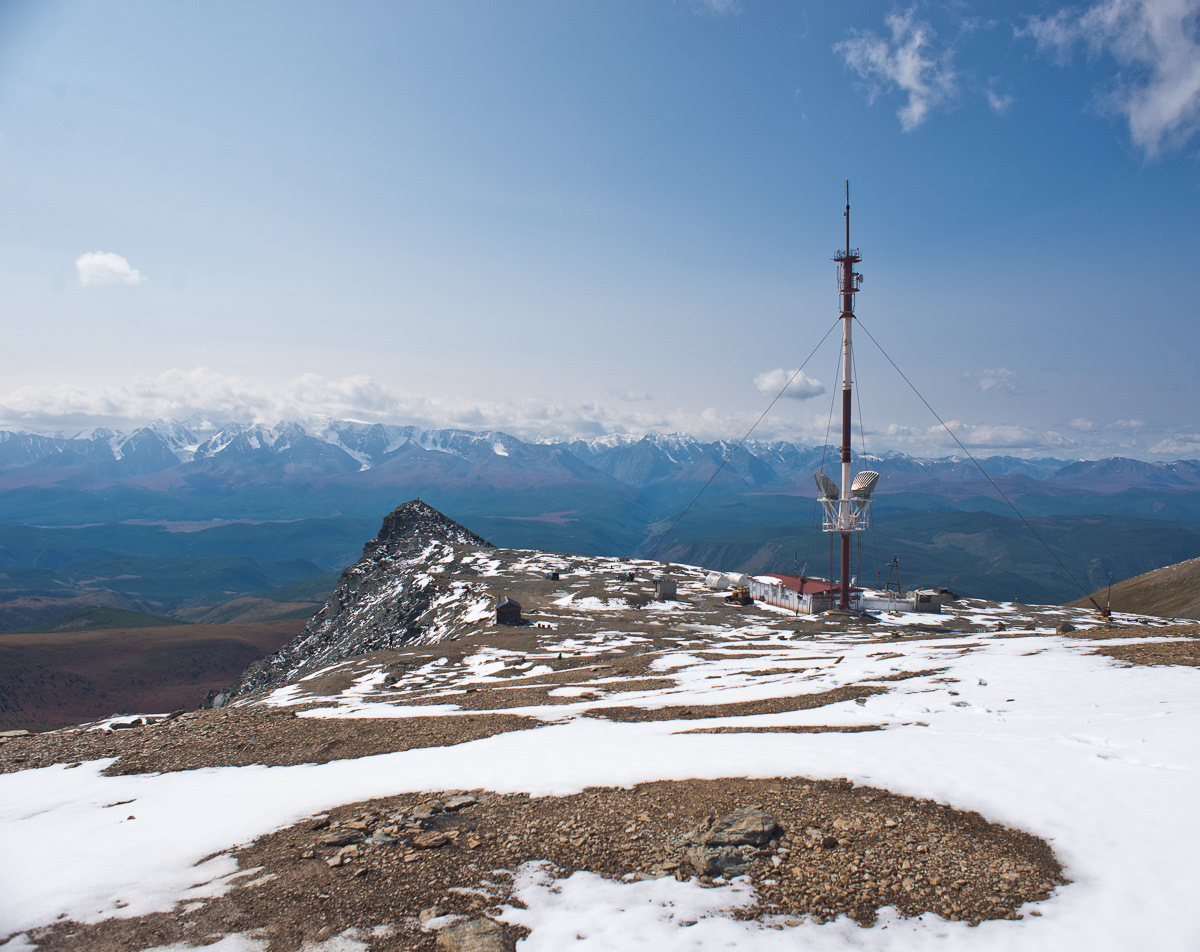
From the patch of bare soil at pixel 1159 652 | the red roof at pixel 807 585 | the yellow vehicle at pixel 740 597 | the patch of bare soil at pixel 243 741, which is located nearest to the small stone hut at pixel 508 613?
the yellow vehicle at pixel 740 597

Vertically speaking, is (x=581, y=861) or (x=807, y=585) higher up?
(x=581, y=861)

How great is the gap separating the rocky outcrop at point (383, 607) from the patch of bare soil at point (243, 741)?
4000 cm

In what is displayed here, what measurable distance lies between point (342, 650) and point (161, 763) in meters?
55.5

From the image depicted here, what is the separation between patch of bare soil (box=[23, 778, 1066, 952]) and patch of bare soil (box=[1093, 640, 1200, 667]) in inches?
791

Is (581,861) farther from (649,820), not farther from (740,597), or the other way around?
(740,597)

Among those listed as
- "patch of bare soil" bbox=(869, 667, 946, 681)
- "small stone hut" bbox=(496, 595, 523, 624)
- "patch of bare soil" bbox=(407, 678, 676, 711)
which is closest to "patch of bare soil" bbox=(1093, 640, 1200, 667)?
"patch of bare soil" bbox=(869, 667, 946, 681)

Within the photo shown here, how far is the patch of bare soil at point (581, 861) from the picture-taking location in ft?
31.1

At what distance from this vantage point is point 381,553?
102 m

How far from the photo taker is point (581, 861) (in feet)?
36.2

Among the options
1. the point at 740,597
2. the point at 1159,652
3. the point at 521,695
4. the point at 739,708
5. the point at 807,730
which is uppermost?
the point at 1159,652

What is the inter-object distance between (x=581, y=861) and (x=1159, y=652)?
96.3ft

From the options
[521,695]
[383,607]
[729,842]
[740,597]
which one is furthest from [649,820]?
[383,607]

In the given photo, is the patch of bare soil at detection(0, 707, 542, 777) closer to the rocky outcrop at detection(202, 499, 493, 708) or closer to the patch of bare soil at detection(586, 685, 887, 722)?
the patch of bare soil at detection(586, 685, 887, 722)

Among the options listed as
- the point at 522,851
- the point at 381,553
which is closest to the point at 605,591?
the point at 381,553
